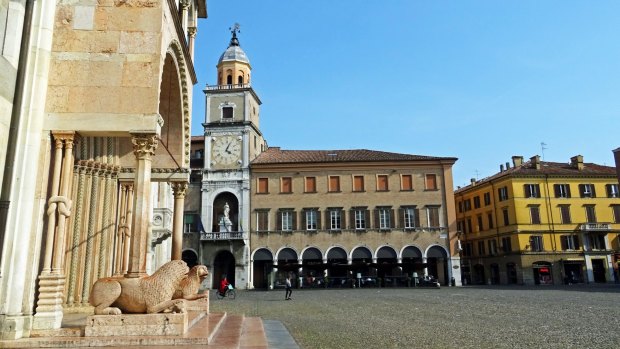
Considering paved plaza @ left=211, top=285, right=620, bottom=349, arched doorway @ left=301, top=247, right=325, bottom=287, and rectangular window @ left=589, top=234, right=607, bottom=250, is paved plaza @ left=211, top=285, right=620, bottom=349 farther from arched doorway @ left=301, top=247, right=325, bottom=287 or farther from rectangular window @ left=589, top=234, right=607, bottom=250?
rectangular window @ left=589, top=234, right=607, bottom=250

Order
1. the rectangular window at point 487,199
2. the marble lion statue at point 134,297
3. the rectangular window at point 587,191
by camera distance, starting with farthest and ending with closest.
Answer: the rectangular window at point 487,199, the rectangular window at point 587,191, the marble lion statue at point 134,297

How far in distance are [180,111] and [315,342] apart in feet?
23.2

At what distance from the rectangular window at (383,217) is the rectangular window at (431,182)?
13.6 ft

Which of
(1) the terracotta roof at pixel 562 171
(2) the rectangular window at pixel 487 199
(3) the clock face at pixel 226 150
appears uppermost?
(3) the clock face at pixel 226 150

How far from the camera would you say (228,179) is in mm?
43781

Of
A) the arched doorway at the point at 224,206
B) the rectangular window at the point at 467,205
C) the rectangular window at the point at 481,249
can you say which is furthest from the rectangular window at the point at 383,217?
the rectangular window at the point at 467,205

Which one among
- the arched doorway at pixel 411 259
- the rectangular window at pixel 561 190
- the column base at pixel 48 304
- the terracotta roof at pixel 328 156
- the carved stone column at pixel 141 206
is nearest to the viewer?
the column base at pixel 48 304

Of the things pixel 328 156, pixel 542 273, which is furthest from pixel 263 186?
pixel 542 273

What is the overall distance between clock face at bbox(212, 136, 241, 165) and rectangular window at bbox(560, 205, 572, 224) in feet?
104

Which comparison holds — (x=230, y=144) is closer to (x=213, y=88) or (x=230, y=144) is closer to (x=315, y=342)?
(x=213, y=88)

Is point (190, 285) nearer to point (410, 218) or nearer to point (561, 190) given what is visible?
point (410, 218)

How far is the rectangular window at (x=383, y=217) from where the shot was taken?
42.6m

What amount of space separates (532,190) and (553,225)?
3.84 m

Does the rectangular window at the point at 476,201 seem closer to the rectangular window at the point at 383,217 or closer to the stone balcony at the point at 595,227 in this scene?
the stone balcony at the point at 595,227
